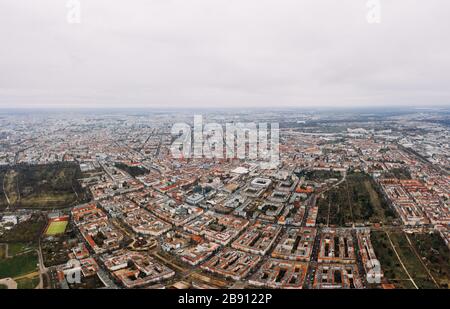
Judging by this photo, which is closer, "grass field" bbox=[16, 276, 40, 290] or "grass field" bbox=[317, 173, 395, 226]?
"grass field" bbox=[16, 276, 40, 290]

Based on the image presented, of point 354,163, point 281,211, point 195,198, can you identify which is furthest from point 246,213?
point 354,163

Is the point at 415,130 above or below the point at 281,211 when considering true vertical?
above

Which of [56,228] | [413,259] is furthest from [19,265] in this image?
[413,259]

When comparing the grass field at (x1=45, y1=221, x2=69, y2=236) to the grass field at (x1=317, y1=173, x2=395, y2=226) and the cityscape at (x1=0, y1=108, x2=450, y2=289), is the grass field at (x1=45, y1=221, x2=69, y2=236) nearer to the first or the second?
the cityscape at (x1=0, y1=108, x2=450, y2=289)

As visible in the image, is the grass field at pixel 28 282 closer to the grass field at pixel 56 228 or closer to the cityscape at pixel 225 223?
the cityscape at pixel 225 223

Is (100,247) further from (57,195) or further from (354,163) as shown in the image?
(354,163)

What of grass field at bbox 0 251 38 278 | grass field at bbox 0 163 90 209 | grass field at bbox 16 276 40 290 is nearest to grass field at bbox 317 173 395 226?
grass field at bbox 16 276 40 290
